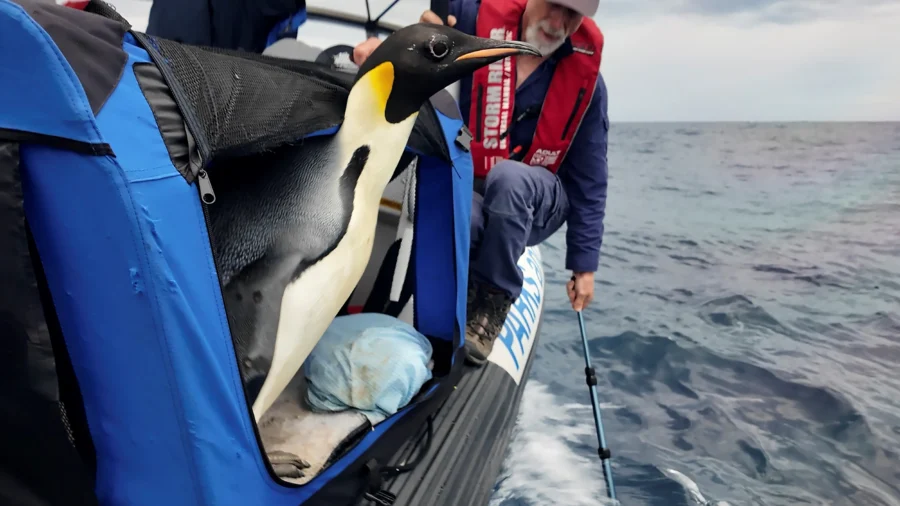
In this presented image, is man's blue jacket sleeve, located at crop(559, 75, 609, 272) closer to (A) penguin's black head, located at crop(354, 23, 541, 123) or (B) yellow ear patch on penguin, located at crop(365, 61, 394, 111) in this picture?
(A) penguin's black head, located at crop(354, 23, 541, 123)

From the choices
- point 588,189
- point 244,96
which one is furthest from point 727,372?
point 244,96

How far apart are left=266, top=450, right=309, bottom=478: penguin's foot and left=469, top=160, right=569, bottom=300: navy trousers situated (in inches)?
38.8

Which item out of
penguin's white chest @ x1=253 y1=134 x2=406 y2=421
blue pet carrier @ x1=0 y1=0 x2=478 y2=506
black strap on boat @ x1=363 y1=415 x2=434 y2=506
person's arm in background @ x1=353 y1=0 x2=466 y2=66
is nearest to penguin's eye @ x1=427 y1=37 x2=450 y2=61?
penguin's white chest @ x1=253 y1=134 x2=406 y2=421

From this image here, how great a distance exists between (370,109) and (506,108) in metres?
1.12

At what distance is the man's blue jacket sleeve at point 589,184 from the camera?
7.06 feet

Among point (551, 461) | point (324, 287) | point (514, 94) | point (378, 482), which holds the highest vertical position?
point (514, 94)

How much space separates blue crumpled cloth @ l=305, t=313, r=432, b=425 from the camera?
119cm

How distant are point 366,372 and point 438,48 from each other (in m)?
0.70

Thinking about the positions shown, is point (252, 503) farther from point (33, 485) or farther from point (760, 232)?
point (760, 232)

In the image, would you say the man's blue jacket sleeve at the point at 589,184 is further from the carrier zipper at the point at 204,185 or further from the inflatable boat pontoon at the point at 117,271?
the carrier zipper at the point at 204,185

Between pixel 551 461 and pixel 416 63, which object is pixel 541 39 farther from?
pixel 551 461

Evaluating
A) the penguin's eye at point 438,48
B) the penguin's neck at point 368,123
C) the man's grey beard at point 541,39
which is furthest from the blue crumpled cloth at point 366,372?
the man's grey beard at point 541,39

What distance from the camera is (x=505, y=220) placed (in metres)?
1.76

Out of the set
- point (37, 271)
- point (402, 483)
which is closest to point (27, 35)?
point (37, 271)
